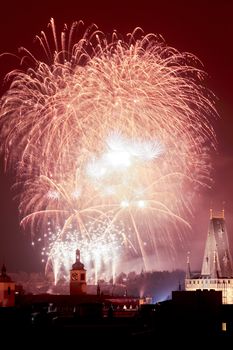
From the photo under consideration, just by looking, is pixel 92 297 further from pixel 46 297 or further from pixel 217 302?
pixel 217 302

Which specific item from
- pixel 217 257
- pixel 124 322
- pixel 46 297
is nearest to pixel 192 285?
pixel 217 257

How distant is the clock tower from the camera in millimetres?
127500

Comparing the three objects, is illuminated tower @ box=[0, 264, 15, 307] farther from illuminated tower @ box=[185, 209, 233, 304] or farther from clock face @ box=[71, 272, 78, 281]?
illuminated tower @ box=[185, 209, 233, 304]

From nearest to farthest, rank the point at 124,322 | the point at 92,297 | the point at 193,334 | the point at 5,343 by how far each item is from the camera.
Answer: the point at 5,343 → the point at 193,334 → the point at 124,322 → the point at 92,297

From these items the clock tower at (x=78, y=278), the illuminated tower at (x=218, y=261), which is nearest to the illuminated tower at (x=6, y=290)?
the clock tower at (x=78, y=278)

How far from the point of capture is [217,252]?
6403 inches

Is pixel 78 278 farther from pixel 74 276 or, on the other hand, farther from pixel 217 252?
pixel 217 252

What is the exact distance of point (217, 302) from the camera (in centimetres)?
5875

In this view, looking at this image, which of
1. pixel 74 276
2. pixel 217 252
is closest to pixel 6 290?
pixel 74 276

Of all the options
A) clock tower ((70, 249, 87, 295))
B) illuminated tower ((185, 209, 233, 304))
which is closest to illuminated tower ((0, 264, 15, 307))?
clock tower ((70, 249, 87, 295))

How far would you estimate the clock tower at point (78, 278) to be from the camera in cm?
12750

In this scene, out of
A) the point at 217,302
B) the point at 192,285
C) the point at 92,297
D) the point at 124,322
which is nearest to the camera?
the point at 217,302

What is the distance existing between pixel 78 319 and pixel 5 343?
17.4m

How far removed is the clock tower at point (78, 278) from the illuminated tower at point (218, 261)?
38112 millimetres
